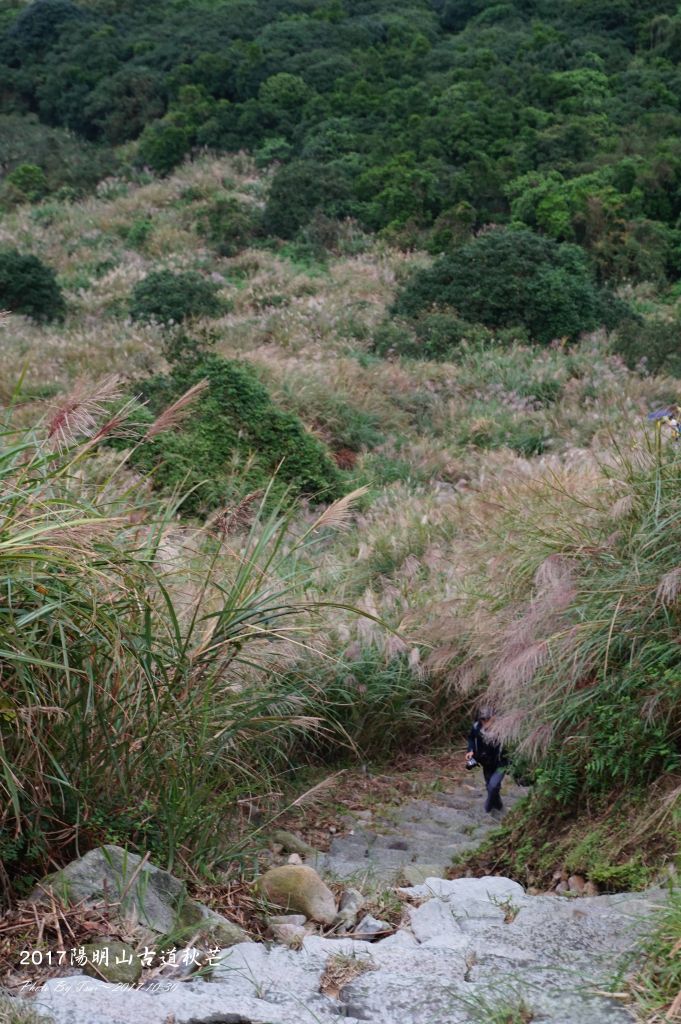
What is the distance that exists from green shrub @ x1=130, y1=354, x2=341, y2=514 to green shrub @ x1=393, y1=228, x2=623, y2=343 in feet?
22.5

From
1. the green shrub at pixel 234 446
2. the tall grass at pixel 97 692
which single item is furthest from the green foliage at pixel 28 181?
the tall grass at pixel 97 692

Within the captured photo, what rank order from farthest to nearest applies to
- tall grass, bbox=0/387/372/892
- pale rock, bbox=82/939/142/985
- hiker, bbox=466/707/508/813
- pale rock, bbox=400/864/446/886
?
hiker, bbox=466/707/508/813 → pale rock, bbox=400/864/446/886 → tall grass, bbox=0/387/372/892 → pale rock, bbox=82/939/142/985

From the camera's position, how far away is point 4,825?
120 inches

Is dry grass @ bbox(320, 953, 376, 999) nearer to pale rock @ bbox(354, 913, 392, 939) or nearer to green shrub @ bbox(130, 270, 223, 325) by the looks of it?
pale rock @ bbox(354, 913, 392, 939)

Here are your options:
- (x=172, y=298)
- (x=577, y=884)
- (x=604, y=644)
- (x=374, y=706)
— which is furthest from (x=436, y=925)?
(x=172, y=298)

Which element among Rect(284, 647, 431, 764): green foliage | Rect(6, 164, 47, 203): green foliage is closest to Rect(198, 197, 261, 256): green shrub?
Rect(6, 164, 47, 203): green foliage

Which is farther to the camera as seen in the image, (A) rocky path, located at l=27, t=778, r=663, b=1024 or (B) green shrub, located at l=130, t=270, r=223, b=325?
(B) green shrub, located at l=130, t=270, r=223, b=325

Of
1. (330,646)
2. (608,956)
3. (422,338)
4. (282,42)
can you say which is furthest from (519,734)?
(282,42)

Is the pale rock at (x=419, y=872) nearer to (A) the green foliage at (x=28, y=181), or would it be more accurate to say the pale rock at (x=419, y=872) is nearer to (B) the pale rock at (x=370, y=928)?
(B) the pale rock at (x=370, y=928)

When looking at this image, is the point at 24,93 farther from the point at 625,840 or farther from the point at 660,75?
the point at 625,840

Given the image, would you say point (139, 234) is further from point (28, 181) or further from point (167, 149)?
point (28, 181)

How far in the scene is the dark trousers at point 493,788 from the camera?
5150mm

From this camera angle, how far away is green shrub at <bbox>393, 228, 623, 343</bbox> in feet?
58.5

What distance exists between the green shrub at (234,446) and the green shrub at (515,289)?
685cm
